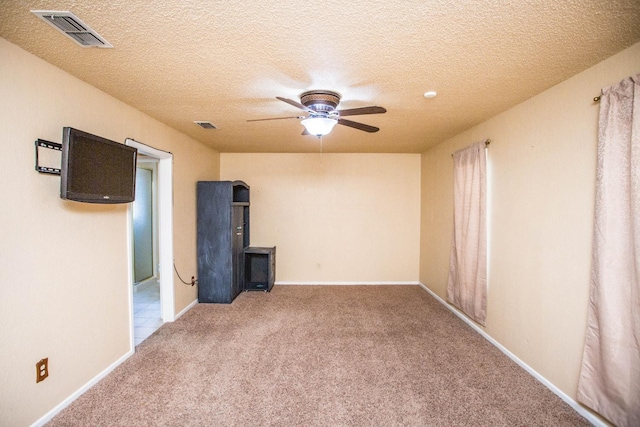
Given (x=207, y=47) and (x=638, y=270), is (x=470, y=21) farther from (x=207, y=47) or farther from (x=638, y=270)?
(x=638, y=270)

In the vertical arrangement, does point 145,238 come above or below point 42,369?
above

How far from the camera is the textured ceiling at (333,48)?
1348 mm

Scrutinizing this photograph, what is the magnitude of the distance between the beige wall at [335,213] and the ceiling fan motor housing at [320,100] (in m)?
2.79

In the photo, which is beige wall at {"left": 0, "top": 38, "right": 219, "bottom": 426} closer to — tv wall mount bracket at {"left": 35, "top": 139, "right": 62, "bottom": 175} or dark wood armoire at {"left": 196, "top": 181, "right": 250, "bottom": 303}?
tv wall mount bracket at {"left": 35, "top": 139, "right": 62, "bottom": 175}

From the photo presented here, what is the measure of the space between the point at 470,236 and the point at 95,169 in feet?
12.0

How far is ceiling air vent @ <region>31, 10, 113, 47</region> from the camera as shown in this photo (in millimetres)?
1377

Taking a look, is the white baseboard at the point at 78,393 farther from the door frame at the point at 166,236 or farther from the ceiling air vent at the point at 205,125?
the ceiling air vent at the point at 205,125

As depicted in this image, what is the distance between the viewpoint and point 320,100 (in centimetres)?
223

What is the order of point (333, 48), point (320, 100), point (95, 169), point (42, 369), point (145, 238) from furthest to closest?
point (145, 238), point (320, 100), point (95, 169), point (42, 369), point (333, 48)

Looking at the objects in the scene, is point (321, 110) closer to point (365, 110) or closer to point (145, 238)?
point (365, 110)

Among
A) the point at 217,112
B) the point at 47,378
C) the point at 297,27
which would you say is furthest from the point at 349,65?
the point at 47,378

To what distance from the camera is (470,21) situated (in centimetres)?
143

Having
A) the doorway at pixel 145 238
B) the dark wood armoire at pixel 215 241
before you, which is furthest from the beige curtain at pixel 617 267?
the doorway at pixel 145 238

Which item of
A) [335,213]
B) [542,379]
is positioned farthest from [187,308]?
[542,379]
